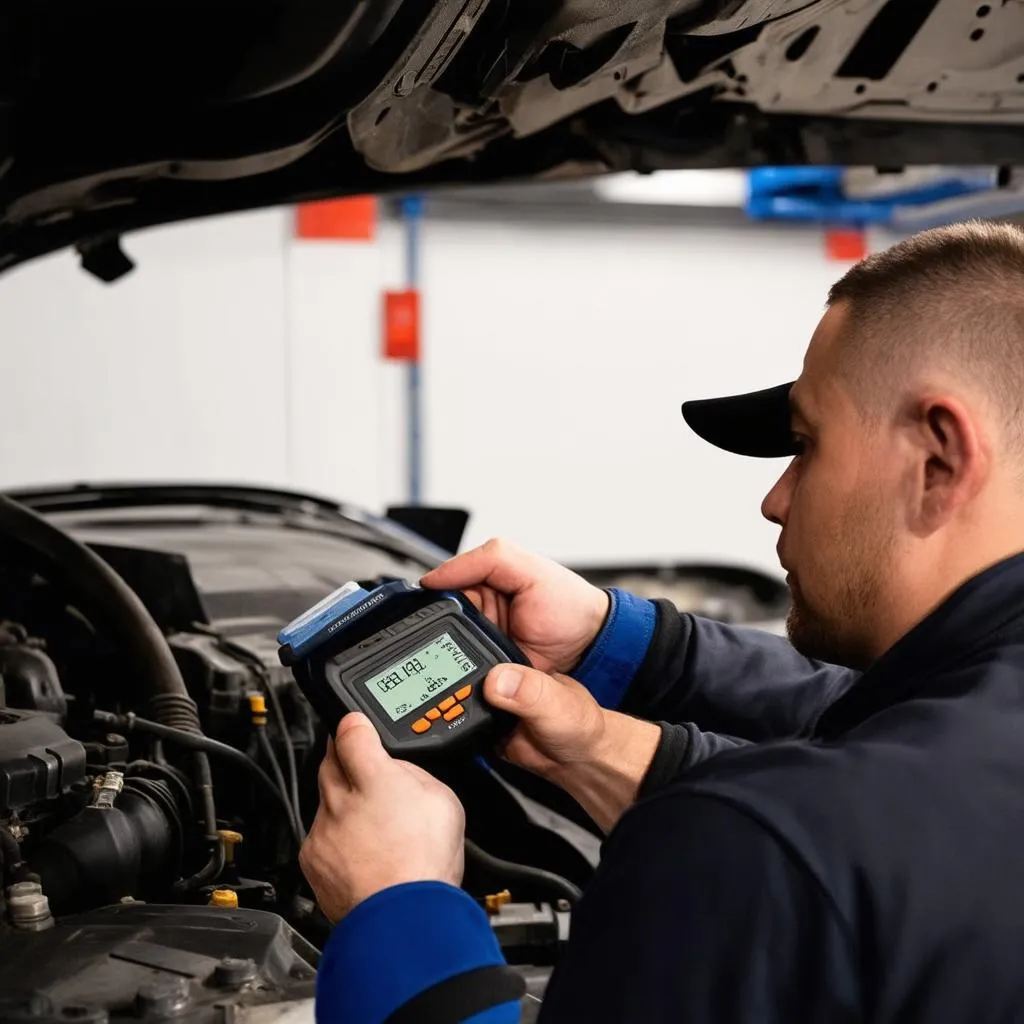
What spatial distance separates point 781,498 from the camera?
3.32ft

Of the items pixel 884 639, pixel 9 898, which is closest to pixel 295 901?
pixel 9 898

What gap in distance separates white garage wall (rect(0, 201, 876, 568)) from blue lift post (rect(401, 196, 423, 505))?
48 millimetres

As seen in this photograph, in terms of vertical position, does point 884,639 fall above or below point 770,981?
above

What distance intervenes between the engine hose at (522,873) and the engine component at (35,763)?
47 cm

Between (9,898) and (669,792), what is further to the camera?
(9,898)

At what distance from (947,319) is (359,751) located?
50cm

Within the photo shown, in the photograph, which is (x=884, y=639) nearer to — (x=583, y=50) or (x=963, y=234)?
(x=963, y=234)

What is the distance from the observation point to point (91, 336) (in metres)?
4.52

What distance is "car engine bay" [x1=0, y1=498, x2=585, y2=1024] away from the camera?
974mm

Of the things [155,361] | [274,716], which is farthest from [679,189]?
[274,716]

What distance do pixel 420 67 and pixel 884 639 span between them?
0.77 meters

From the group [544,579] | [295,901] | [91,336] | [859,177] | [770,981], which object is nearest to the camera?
[770,981]

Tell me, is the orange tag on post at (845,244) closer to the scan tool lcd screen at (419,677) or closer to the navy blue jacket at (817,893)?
the scan tool lcd screen at (419,677)

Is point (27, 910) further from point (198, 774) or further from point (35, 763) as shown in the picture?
point (198, 774)
